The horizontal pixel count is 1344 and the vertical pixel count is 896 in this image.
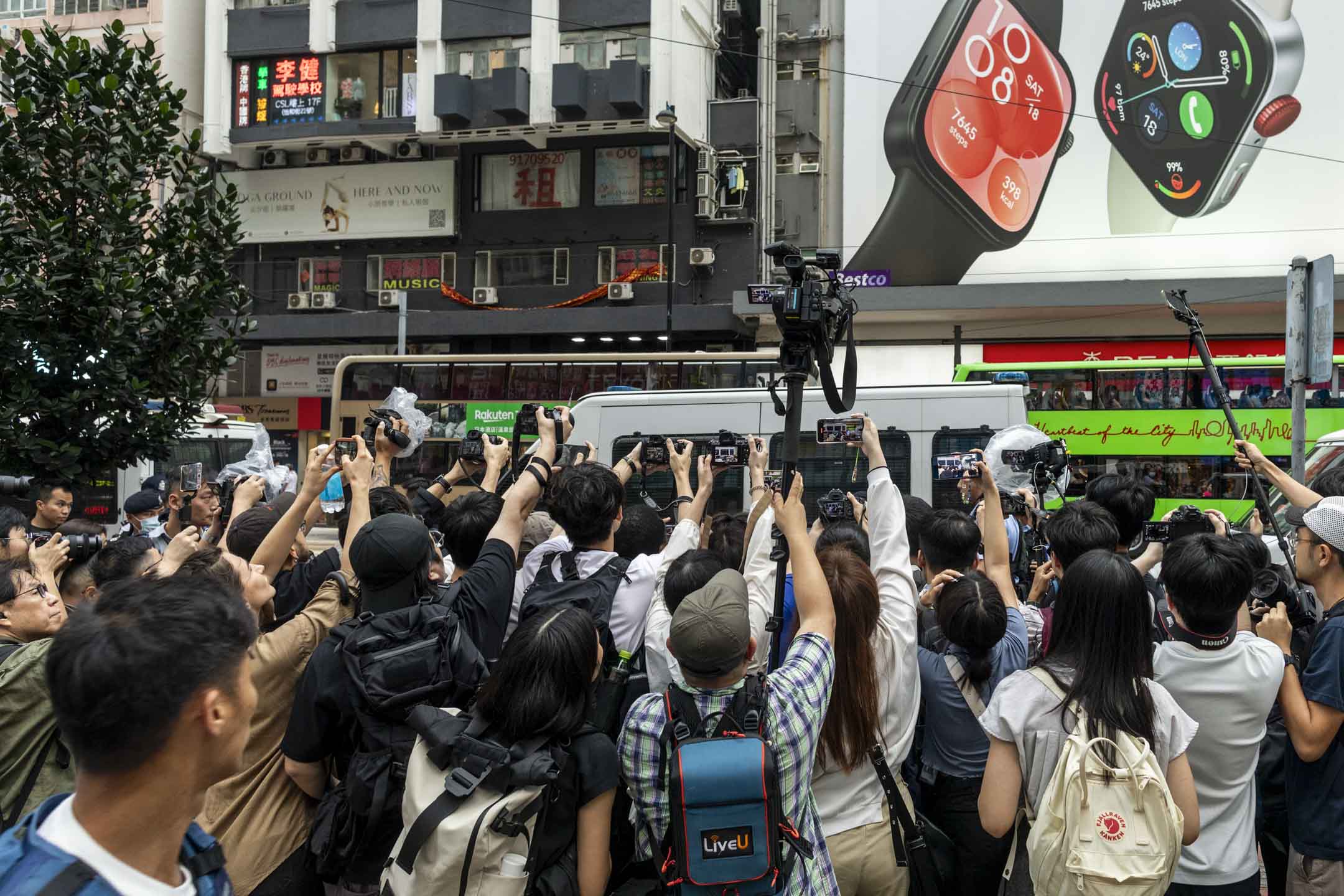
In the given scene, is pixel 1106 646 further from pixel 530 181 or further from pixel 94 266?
pixel 530 181

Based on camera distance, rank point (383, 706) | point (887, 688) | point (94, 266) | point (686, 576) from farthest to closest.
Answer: point (94, 266), point (686, 576), point (887, 688), point (383, 706)

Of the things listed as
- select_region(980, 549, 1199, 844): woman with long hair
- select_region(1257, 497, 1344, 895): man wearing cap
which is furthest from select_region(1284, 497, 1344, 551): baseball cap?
select_region(980, 549, 1199, 844): woman with long hair

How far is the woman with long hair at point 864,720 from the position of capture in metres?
2.83

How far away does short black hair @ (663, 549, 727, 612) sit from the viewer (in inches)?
127

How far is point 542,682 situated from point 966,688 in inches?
58.4

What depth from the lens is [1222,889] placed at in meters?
2.92

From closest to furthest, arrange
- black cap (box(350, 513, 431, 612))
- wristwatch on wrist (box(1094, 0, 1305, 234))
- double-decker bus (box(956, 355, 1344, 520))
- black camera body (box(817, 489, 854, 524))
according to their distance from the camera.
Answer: black cap (box(350, 513, 431, 612)) < black camera body (box(817, 489, 854, 524)) < double-decker bus (box(956, 355, 1344, 520)) < wristwatch on wrist (box(1094, 0, 1305, 234))

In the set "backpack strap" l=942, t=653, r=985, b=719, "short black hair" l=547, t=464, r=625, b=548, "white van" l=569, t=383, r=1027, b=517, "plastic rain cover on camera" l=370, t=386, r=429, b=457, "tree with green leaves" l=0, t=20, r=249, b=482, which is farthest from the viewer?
"white van" l=569, t=383, r=1027, b=517

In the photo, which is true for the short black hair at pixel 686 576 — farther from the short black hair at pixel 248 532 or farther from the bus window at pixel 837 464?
the bus window at pixel 837 464

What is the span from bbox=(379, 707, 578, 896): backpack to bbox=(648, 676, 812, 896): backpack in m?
0.33

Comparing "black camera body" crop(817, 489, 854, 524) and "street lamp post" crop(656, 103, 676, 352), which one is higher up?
"street lamp post" crop(656, 103, 676, 352)

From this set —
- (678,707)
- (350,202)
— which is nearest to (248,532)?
(678,707)

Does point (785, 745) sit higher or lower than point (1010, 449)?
lower

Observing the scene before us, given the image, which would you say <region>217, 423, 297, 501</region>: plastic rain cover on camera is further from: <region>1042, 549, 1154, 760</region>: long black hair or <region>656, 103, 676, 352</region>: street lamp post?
<region>656, 103, 676, 352</region>: street lamp post
